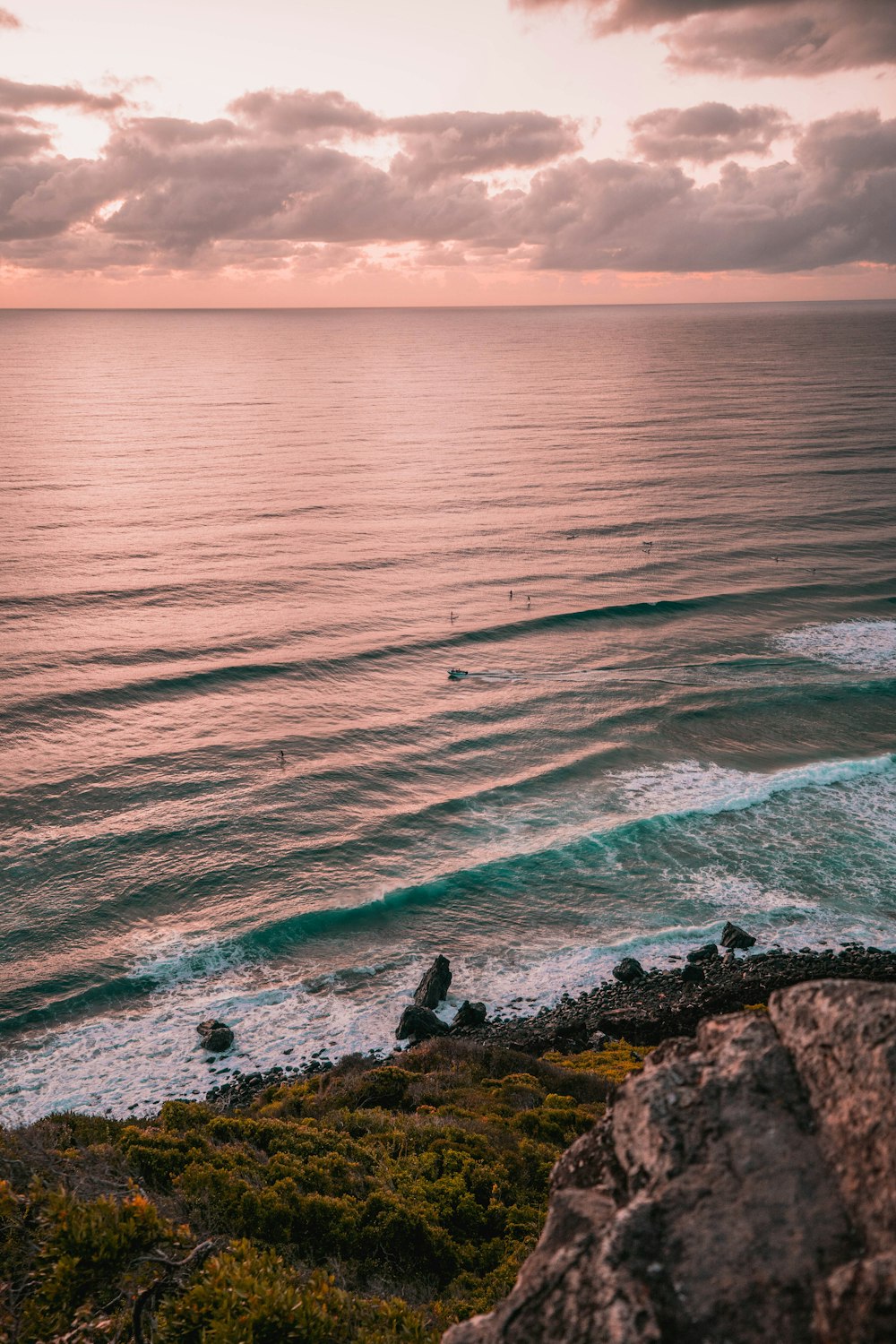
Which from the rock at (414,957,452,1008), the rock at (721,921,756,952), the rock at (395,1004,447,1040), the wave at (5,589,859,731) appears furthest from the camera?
the wave at (5,589,859,731)

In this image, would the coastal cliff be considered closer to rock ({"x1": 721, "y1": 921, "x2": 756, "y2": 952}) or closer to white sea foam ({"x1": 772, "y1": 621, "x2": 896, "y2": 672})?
rock ({"x1": 721, "y1": 921, "x2": 756, "y2": 952})

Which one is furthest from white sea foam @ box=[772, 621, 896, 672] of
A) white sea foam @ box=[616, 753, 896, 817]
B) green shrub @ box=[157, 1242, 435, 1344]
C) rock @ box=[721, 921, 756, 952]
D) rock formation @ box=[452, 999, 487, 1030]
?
green shrub @ box=[157, 1242, 435, 1344]

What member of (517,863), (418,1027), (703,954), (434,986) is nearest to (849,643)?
(517,863)

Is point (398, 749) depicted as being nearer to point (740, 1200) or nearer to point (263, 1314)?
point (263, 1314)

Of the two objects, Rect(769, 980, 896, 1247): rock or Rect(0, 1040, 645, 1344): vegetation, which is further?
Rect(0, 1040, 645, 1344): vegetation

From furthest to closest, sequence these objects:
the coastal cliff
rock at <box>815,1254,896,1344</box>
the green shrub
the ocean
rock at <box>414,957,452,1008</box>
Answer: the ocean < rock at <box>414,957,452,1008</box> < the green shrub < the coastal cliff < rock at <box>815,1254,896,1344</box>

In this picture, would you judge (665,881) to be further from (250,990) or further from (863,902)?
(250,990)

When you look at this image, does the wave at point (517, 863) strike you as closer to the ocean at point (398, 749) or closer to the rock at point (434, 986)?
the ocean at point (398, 749)
